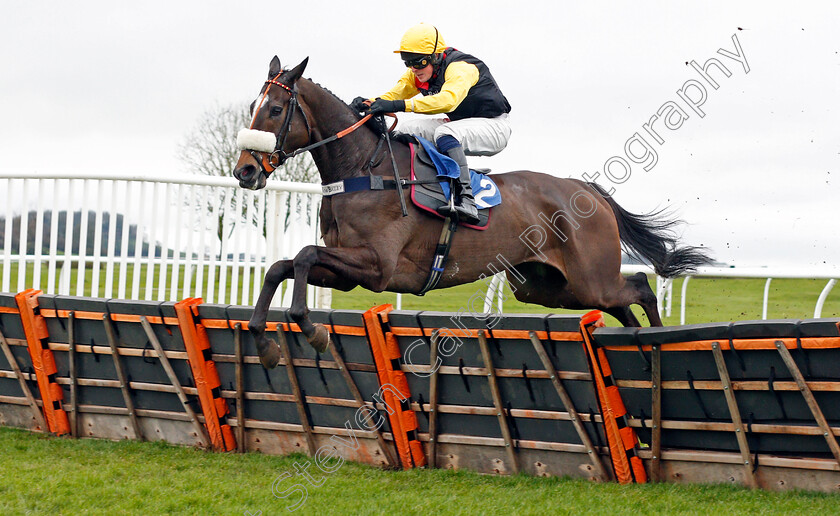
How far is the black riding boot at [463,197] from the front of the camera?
14.8ft

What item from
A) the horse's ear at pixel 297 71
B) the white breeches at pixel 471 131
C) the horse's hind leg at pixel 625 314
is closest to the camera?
the horse's ear at pixel 297 71

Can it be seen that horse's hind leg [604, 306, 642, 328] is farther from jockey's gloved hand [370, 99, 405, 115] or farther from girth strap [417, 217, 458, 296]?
jockey's gloved hand [370, 99, 405, 115]

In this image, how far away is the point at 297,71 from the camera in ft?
14.2

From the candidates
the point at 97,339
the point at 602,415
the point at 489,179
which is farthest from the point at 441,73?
the point at 97,339

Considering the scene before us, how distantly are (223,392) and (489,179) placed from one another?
218 centimetres

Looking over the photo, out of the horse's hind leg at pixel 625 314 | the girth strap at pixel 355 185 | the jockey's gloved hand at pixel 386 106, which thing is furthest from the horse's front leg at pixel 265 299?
the horse's hind leg at pixel 625 314

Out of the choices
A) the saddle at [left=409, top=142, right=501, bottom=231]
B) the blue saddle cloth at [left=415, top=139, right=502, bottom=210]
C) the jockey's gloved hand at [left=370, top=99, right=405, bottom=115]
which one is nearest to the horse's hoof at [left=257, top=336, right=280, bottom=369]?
the saddle at [left=409, top=142, right=501, bottom=231]

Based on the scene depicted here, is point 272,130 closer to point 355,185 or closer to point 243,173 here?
point 243,173

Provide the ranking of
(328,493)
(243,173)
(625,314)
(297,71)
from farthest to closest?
(625,314) < (328,493) < (297,71) < (243,173)

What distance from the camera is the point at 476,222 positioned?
464 centimetres

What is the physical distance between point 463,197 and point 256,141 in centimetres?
116

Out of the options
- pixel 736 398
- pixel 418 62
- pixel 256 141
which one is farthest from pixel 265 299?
pixel 736 398

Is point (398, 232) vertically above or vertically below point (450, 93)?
below

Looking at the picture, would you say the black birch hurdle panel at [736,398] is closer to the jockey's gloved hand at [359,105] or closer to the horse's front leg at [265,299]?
the horse's front leg at [265,299]
